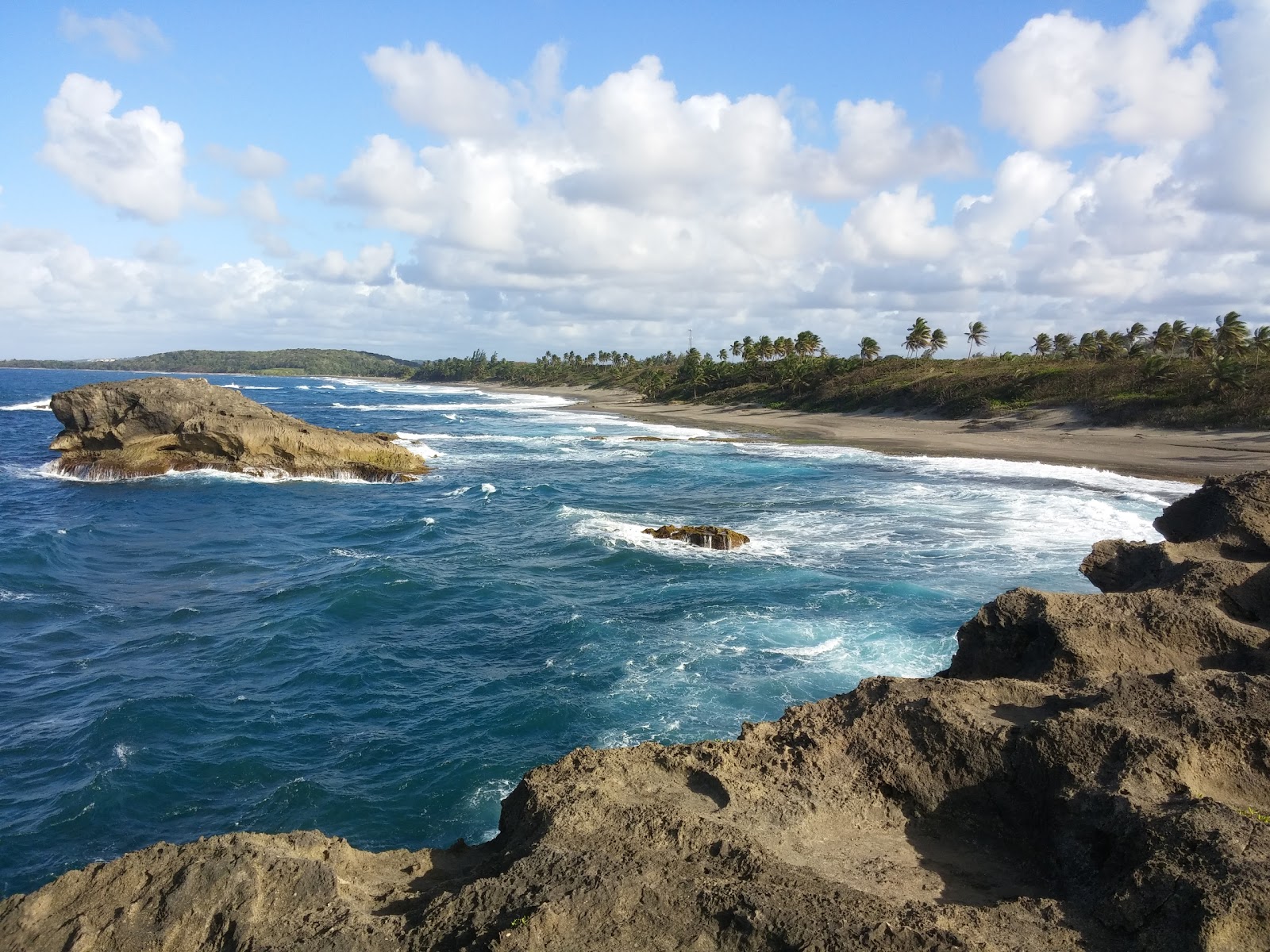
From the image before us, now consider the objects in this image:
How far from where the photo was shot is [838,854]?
6.50 metres

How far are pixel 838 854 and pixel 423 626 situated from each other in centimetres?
1586

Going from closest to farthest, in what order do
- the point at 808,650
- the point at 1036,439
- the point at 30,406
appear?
the point at 808,650
the point at 1036,439
the point at 30,406

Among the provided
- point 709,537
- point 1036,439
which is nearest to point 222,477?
point 709,537

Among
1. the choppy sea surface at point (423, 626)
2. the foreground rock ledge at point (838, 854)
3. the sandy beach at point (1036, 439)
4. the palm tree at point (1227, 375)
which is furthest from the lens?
the palm tree at point (1227, 375)

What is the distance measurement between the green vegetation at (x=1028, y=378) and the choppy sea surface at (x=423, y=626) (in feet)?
65.1

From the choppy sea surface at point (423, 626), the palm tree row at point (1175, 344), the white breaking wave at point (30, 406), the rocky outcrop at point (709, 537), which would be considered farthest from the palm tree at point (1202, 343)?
the white breaking wave at point (30, 406)

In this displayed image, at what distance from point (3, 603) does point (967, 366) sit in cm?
8288

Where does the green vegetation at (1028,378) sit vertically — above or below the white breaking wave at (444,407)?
above

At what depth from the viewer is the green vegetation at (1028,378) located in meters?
52.6

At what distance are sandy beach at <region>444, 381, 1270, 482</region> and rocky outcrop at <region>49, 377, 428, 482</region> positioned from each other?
35.8 m

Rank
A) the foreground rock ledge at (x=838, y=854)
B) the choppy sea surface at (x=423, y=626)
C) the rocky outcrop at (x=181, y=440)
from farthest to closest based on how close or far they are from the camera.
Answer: the rocky outcrop at (x=181, y=440), the choppy sea surface at (x=423, y=626), the foreground rock ledge at (x=838, y=854)

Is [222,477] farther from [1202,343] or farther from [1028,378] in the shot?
[1202,343]

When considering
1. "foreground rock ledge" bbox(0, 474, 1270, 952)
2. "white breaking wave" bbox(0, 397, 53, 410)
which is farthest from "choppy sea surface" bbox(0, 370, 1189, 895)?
"white breaking wave" bbox(0, 397, 53, 410)

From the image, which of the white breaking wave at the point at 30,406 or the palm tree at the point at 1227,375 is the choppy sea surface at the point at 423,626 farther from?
the white breaking wave at the point at 30,406
